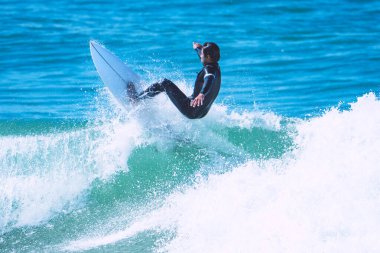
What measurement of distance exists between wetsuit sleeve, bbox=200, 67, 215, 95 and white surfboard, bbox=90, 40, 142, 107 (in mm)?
1499

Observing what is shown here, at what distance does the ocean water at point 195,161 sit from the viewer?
754cm

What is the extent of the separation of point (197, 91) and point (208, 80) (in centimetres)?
46

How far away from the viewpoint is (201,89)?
938 centimetres

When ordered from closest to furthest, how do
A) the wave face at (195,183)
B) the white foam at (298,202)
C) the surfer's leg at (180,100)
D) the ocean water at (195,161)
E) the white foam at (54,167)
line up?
1. the white foam at (298,202)
2. the wave face at (195,183)
3. the ocean water at (195,161)
4. the white foam at (54,167)
5. the surfer's leg at (180,100)

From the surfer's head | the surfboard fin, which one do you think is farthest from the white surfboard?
the surfer's head

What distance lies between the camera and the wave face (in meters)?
7.38

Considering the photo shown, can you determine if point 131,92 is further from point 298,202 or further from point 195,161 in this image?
point 298,202

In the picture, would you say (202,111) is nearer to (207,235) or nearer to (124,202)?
(124,202)

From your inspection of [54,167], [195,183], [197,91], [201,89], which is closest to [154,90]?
[197,91]

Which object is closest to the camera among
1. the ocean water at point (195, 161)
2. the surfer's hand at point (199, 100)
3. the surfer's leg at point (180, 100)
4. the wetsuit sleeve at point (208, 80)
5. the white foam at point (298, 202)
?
the white foam at point (298, 202)

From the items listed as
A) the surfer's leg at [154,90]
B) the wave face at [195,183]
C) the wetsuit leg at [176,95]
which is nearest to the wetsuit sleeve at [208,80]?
the wetsuit leg at [176,95]

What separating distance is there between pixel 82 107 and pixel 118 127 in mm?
4474

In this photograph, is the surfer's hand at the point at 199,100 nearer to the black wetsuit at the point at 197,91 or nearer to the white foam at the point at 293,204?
the black wetsuit at the point at 197,91

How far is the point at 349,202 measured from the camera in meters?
7.36
